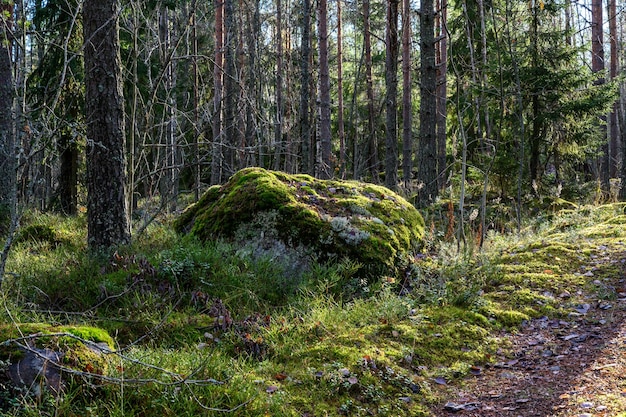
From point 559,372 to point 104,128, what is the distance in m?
5.50

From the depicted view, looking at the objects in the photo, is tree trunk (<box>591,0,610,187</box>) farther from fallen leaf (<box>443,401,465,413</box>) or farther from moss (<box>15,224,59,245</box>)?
moss (<box>15,224,59,245</box>)

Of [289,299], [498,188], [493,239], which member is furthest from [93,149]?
[498,188]

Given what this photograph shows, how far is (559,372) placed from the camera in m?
4.02

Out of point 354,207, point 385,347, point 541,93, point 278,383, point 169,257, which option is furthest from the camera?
point 541,93

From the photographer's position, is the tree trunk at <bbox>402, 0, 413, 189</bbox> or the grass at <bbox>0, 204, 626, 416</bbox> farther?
the tree trunk at <bbox>402, 0, 413, 189</bbox>

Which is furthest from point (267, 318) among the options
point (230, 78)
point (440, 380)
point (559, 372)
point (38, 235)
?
point (230, 78)

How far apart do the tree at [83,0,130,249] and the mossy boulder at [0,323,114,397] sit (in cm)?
299

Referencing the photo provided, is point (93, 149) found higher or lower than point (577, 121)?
lower

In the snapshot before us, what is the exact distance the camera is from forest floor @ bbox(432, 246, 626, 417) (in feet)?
11.3

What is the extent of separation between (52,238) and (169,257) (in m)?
2.72

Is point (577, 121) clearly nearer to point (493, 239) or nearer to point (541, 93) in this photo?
point (541, 93)

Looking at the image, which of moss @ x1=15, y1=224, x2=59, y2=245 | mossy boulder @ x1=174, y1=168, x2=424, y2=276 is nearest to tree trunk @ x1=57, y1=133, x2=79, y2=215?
moss @ x1=15, y1=224, x2=59, y2=245

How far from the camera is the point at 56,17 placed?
34.4 ft

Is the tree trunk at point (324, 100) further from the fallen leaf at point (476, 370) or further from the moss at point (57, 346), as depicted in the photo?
the moss at point (57, 346)
